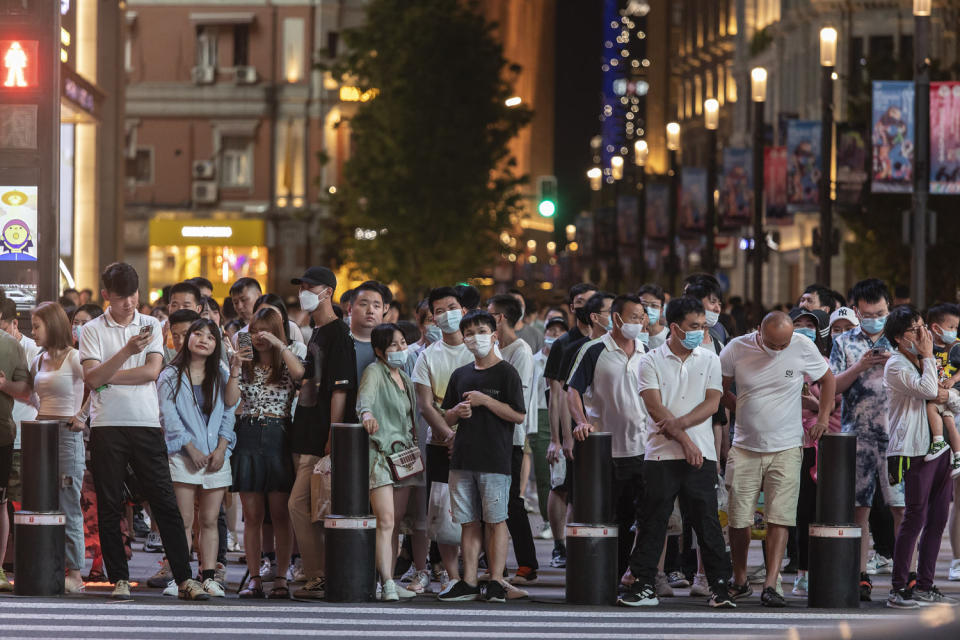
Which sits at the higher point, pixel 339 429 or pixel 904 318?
pixel 904 318

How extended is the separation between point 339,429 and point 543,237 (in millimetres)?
105531

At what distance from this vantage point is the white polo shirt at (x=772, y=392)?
11852 mm

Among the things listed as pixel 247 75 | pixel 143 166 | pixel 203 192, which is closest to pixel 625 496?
pixel 203 192

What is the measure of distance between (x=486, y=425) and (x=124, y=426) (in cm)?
239

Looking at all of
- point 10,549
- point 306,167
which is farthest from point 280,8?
point 10,549

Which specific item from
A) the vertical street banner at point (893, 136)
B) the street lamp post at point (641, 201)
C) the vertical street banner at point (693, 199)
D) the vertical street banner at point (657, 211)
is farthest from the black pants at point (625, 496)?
the vertical street banner at point (657, 211)

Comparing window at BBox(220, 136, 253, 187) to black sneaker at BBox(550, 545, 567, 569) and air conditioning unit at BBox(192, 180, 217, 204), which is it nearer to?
air conditioning unit at BBox(192, 180, 217, 204)

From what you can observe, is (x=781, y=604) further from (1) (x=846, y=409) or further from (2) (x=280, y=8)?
(2) (x=280, y=8)

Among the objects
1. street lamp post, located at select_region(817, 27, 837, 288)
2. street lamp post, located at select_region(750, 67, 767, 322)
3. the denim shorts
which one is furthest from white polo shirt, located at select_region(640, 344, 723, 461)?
street lamp post, located at select_region(750, 67, 767, 322)

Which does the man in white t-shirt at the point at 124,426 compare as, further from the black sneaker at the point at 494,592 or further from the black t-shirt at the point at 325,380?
the black sneaker at the point at 494,592

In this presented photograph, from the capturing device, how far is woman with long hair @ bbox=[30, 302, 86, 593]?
1189cm

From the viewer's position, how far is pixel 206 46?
69.8 metres

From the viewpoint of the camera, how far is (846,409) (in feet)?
42.1

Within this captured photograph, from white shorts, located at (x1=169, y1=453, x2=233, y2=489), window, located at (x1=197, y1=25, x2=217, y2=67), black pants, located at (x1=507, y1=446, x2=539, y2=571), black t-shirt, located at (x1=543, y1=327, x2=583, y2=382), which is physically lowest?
black pants, located at (x1=507, y1=446, x2=539, y2=571)
